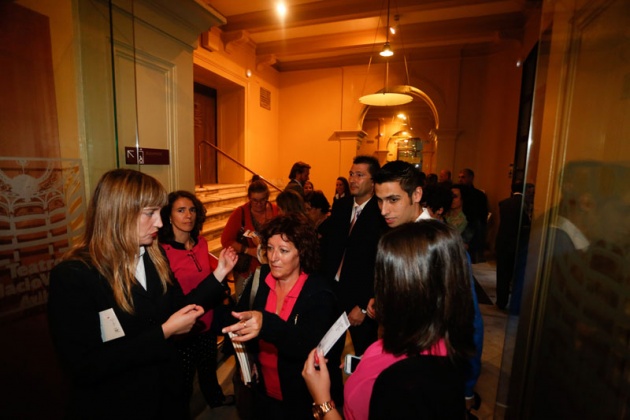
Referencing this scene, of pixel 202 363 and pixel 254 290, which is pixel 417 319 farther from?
pixel 202 363

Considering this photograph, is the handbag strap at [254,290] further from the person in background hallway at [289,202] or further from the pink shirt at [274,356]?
the person in background hallway at [289,202]

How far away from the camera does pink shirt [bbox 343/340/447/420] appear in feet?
3.01

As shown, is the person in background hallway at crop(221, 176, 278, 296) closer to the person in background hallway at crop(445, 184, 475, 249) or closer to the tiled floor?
the tiled floor

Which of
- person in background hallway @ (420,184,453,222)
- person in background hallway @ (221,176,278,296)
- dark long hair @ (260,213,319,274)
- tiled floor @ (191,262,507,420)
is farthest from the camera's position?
person in background hallway @ (420,184,453,222)

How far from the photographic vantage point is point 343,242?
2.55 m

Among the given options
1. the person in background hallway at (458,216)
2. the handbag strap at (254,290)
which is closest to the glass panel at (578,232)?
the handbag strap at (254,290)

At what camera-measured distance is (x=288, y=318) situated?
5.14 feet

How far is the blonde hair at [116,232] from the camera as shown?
1169mm

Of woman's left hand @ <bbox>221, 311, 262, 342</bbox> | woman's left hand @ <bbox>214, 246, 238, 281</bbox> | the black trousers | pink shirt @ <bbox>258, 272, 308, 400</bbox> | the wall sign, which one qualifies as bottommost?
the black trousers

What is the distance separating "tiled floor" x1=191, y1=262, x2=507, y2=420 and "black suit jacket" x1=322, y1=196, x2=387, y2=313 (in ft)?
4.15

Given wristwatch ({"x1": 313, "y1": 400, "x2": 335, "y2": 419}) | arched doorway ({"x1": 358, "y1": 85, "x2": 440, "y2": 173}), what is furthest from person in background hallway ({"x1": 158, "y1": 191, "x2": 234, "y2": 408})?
arched doorway ({"x1": 358, "y1": 85, "x2": 440, "y2": 173})

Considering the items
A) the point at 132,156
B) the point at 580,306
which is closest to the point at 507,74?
the point at 580,306

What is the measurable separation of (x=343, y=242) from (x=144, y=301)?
5.27 ft

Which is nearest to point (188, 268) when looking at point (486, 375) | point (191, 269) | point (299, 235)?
point (191, 269)
